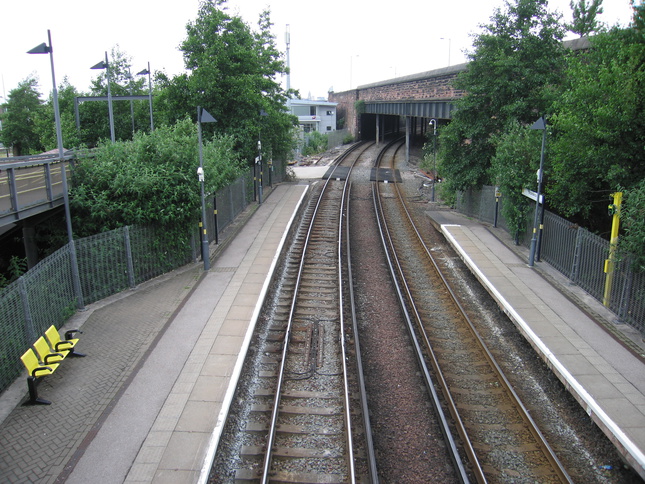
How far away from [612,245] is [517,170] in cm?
739

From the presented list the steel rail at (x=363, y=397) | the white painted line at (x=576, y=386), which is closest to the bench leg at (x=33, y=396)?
the steel rail at (x=363, y=397)

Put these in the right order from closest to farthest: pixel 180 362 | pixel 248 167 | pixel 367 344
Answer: pixel 180 362 < pixel 367 344 < pixel 248 167

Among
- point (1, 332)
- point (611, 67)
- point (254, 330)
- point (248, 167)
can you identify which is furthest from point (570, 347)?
point (248, 167)

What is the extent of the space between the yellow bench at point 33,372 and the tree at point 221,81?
1828cm

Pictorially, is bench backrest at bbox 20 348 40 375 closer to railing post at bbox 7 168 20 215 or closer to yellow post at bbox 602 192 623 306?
railing post at bbox 7 168 20 215

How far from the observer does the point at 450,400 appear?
903 cm

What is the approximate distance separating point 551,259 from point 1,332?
1574cm

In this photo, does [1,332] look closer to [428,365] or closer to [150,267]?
[150,267]

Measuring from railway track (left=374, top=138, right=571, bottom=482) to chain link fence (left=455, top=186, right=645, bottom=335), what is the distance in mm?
3780

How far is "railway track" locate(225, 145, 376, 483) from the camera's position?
754 centimetres

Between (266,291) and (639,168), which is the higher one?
(639,168)

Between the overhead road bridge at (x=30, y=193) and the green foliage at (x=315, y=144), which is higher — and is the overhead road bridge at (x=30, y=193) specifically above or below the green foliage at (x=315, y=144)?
below

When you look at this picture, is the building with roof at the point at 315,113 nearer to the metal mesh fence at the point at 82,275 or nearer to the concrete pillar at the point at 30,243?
the metal mesh fence at the point at 82,275

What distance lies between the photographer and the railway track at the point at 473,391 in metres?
7.58
